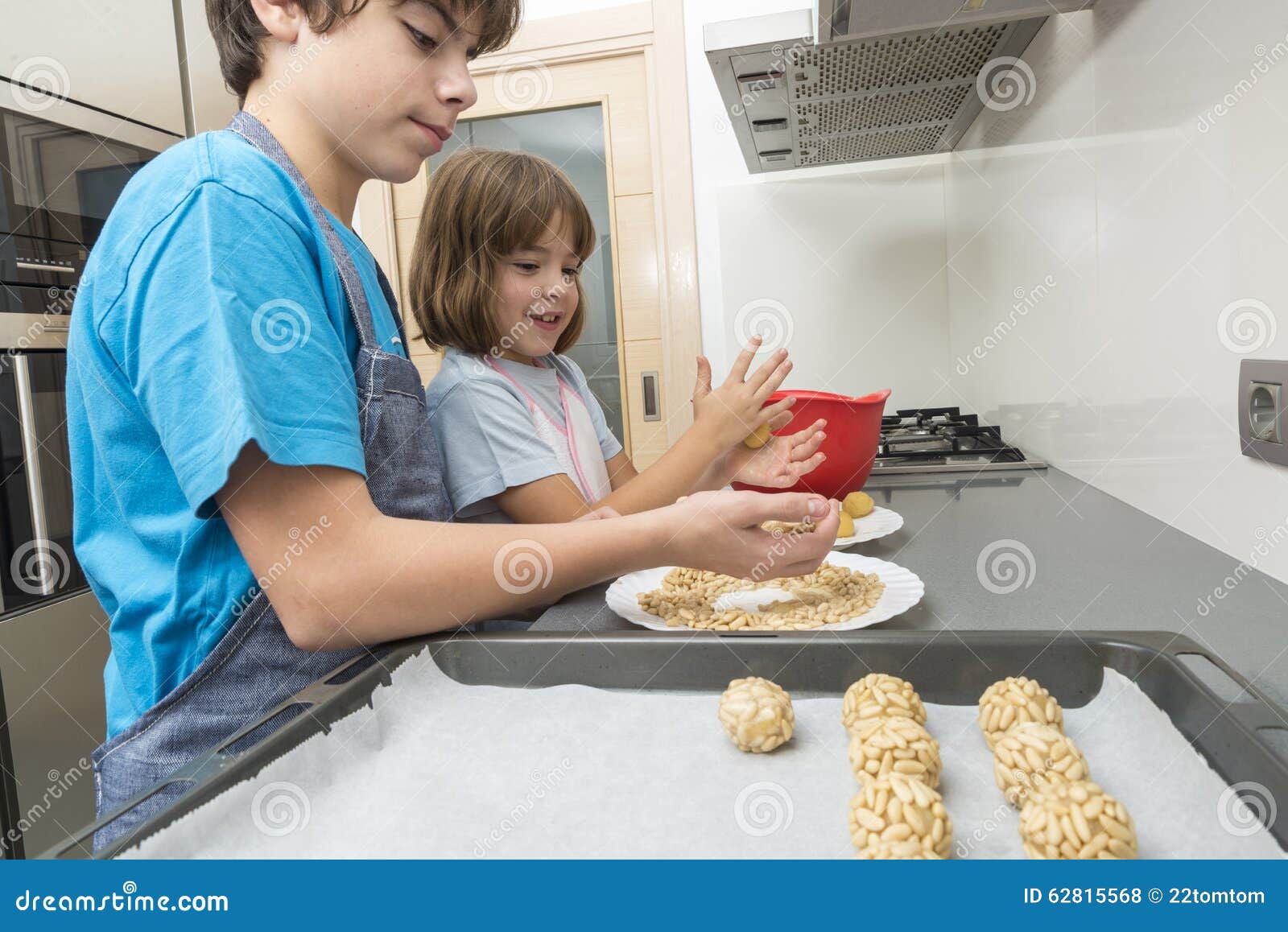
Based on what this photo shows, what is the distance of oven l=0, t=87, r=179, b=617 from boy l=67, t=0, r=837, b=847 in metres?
0.94

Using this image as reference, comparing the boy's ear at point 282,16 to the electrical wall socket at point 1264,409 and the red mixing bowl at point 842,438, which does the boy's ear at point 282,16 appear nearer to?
the red mixing bowl at point 842,438

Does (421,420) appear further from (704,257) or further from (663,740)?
(704,257)

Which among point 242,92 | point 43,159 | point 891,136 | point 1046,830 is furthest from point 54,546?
point 891,136

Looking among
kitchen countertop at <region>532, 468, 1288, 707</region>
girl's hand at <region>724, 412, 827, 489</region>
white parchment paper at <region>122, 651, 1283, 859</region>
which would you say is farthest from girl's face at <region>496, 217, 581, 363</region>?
white parchment paper at <region>122, 651, 1283, 859</region>

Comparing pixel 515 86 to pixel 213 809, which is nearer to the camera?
pixel 213 809

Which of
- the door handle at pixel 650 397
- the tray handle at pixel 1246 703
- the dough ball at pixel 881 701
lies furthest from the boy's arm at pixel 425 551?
the door handle at pixel 650 397

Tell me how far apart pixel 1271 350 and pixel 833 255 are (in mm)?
1449

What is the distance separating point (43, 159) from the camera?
4.65ft

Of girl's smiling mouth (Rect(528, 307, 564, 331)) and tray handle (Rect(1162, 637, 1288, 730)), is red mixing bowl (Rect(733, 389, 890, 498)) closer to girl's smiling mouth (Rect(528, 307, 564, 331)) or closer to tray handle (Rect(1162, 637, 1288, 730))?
girl's smiling mouth (Rect(528, 307, 564, 331))

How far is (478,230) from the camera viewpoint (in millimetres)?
1128

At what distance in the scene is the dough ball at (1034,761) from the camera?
431 millimetres

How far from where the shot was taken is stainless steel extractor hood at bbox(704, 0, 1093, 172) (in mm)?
1128

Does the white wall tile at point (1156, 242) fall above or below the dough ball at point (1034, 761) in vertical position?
above

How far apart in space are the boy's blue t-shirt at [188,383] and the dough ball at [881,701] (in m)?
0.36
